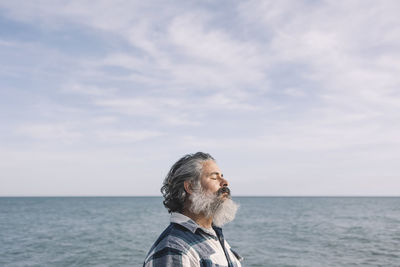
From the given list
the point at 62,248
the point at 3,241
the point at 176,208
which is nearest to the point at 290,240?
the point at 62,248

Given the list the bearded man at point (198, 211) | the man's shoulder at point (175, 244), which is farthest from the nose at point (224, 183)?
the man's shoulder at point (175, 244)

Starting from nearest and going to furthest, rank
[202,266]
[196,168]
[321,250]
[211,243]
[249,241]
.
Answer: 1. [202,266]
2. [211,243]
3. [196,168]
4. [321,250]
5. [249,241]

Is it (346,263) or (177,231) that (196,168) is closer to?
(177,231)

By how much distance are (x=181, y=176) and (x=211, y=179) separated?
0.70ft

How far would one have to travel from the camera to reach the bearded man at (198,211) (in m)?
2.36

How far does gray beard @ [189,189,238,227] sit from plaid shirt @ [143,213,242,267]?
11cm

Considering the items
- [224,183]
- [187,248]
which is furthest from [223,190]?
[187,248]

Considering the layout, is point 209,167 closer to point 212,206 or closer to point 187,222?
point 212,206

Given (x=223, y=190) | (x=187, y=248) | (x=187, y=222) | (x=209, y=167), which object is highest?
(x=209, y=167)

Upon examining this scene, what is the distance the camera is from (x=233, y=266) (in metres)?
2.59

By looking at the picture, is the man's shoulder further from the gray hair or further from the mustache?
the mustache

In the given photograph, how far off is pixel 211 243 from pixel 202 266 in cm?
23

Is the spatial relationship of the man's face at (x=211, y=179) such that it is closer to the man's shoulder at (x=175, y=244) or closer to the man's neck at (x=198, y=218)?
the man's neck at (x=198, y=218)

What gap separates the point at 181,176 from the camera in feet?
9.13
